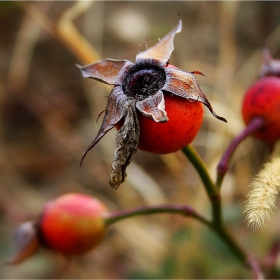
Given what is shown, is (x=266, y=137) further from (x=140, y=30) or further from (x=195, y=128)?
(x=140, y=30)

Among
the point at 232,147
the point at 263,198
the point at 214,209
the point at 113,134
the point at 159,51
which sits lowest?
the point at 113,134

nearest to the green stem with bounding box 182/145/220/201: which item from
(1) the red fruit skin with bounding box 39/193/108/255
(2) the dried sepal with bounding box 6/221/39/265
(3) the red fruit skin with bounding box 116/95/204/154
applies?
(3) the red fruit skin with bounding box 116/95/204/154

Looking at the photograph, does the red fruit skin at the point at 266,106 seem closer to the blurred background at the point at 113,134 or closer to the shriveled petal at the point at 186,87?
the shriveled petal at the point at 186,87

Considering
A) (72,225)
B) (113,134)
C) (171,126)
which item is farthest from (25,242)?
(113,134)

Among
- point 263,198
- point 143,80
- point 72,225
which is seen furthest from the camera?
point 72,225

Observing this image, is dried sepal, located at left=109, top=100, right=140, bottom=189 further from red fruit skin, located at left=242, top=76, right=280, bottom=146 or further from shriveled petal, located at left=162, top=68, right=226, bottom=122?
red fruit skin, located at left=242, top=76, right=280, bottom=146

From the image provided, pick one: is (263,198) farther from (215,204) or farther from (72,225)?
(72,225)

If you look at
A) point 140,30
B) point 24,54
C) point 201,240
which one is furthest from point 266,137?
point 24,54
